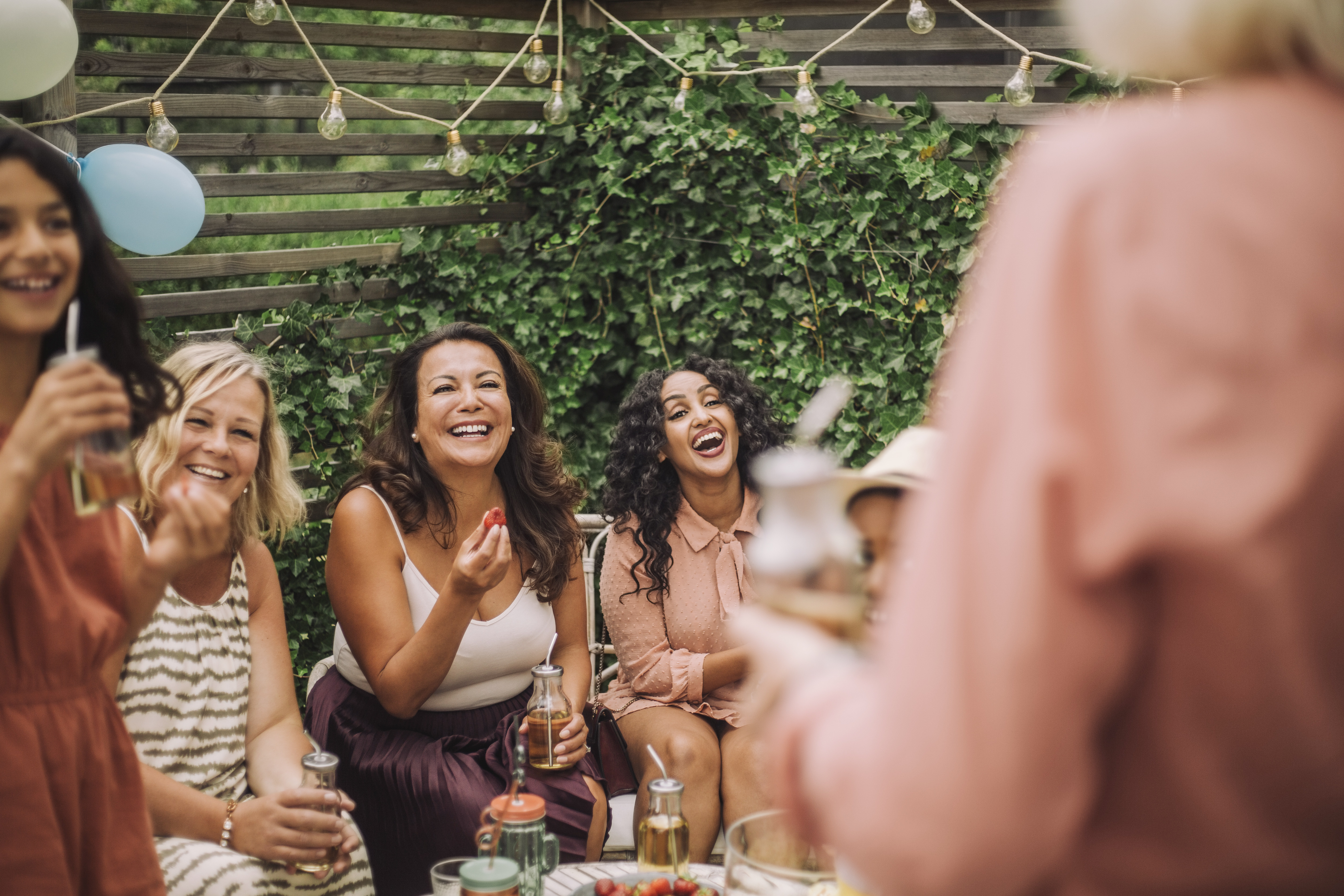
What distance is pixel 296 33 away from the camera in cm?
326

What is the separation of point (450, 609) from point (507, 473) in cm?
65

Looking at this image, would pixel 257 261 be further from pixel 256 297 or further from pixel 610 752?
pixel 610 752

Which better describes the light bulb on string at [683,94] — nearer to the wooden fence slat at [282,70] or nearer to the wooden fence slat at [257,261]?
the wooden fence slat at [282,70]

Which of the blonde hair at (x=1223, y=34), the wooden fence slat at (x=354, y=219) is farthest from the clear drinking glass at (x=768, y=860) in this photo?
the wooden fence slat at (x=354, y=219)

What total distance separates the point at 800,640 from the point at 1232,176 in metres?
0.38

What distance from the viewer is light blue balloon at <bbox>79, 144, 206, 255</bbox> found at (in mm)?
2395

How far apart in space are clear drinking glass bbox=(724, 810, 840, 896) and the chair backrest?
1367 millimetres

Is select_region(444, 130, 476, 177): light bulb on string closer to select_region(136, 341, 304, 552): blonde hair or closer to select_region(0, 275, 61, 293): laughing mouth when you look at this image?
select_region(136, 341, 304, 552): blonde hair

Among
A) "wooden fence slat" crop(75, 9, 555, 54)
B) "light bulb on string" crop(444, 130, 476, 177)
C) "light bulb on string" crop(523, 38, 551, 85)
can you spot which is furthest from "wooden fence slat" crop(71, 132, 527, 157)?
"light bulb on string" crop(523, 38, 551, 85)

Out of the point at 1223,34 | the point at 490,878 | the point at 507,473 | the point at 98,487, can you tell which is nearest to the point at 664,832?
the point at 490,878

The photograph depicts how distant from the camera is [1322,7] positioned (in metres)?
0.62

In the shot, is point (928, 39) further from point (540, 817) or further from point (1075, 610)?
point (1075, 610)

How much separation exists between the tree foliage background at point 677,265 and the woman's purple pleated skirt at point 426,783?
0.86 m

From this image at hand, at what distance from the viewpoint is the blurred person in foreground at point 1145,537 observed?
1.87ft
